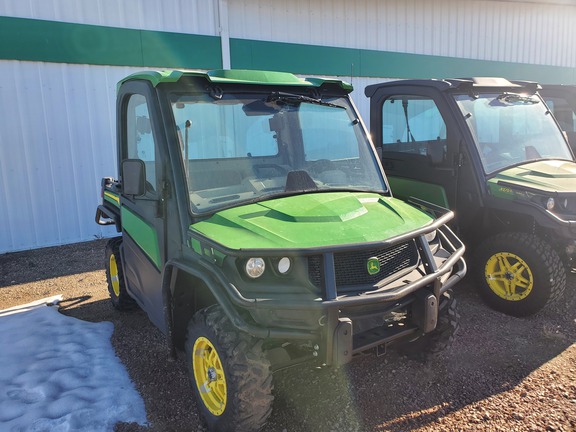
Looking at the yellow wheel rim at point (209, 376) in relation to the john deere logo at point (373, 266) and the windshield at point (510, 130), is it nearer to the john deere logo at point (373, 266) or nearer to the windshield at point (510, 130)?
the john deere logo at point (373, 266)

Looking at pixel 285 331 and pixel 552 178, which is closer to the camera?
pixel 285 331

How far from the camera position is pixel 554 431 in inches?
104

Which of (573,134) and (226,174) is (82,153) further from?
(573,134)

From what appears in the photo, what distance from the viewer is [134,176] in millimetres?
2834

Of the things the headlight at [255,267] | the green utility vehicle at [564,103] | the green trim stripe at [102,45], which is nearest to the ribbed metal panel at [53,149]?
the green trim stripe at [102,45]

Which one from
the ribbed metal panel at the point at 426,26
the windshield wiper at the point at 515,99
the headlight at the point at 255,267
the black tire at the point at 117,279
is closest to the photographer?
the headlight at the point at 255,267

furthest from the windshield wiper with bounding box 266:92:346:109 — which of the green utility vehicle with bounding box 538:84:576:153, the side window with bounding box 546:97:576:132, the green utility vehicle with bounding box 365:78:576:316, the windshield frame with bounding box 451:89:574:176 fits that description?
the side window with bounding box 546:97:576:132

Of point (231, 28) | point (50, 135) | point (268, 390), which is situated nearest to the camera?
point (268, 390)

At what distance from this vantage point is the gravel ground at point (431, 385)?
279 cm

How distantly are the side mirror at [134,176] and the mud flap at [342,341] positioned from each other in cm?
149

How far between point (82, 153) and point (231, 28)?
3.35m

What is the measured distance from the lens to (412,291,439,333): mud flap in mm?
2568

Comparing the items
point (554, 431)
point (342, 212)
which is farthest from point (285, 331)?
point (554, 431)

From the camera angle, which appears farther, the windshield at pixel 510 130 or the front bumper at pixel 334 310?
the windshield at pixel 510 130
